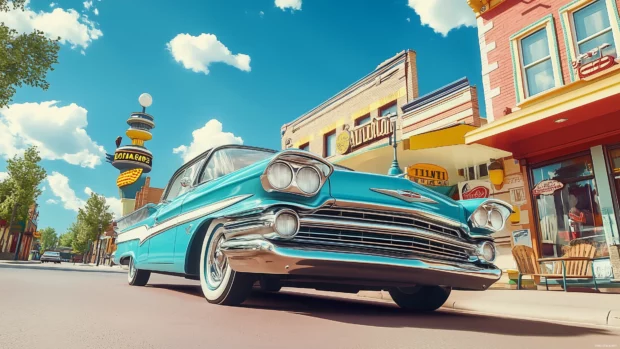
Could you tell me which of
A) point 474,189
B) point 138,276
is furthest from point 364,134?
point 138,276

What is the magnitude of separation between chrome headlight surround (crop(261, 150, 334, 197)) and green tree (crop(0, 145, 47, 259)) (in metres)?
30.8

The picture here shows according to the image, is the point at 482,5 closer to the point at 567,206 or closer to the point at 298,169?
the point at 567,206

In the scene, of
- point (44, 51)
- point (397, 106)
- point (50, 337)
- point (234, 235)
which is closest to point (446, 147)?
point (397, 106)

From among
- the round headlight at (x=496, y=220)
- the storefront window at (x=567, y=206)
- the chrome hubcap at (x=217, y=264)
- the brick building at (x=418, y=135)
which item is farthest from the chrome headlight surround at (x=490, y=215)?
the storefront window at (x=567, y=206)

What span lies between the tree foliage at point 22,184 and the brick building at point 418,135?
76.6ft

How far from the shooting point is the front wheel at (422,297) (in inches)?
134

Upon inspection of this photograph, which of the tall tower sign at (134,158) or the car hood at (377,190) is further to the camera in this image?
the tall tower sign at (134,158)

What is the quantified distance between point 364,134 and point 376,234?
31.9 ft

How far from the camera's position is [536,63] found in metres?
8.01

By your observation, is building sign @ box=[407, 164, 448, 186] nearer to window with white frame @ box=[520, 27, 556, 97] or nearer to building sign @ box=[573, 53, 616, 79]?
window with white frame @ box=[520, 27, 556, 97]

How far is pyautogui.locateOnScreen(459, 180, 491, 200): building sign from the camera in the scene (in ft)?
29.1


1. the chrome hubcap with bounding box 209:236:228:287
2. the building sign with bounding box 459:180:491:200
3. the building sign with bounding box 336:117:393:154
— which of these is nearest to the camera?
the chrome hubcap with bounding box 209:236:228:287

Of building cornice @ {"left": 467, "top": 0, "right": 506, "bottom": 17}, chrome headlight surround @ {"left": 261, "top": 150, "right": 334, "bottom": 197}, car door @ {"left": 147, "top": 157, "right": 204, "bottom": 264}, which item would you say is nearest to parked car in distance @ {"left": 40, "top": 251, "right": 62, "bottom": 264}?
car door @ {"left": 147, "top": 157, "right": 204, "bottom": 264}

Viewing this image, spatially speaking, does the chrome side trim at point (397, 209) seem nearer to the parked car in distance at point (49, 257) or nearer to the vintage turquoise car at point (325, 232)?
the vintage turquoise car at point (325, 232)
